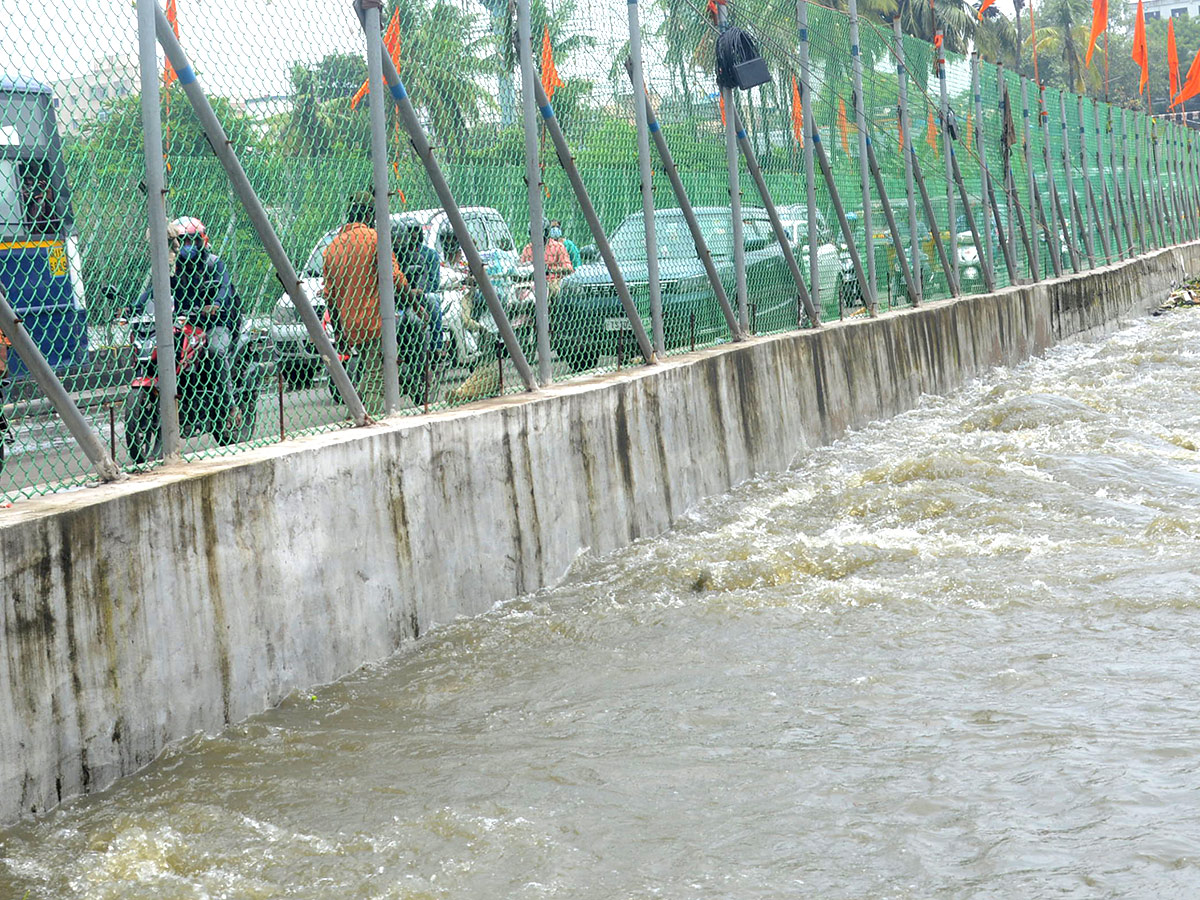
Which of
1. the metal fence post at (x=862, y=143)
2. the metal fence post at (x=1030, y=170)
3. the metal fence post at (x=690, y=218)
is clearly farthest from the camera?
the metal fence post at (x=1030, y=170)

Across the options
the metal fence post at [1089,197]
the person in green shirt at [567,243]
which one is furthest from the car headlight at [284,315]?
the metal fence post at [1089,197]

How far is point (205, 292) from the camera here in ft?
18.0

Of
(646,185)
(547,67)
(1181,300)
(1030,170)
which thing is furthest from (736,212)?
(1181,300)

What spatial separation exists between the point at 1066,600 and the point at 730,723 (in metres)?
1.98

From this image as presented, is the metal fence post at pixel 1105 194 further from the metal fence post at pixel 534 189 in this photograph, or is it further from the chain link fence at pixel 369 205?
the metal fence post at pixel 534 189

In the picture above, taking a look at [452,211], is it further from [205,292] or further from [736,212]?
[736,212]

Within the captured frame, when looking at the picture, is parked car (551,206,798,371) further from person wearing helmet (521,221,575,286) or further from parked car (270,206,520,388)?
parked car (270,206,520,388)

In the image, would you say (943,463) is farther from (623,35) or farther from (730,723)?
(730,723)

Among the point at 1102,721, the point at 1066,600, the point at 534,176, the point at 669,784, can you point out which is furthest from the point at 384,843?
the point at 534,176

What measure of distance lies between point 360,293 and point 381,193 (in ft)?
1.52

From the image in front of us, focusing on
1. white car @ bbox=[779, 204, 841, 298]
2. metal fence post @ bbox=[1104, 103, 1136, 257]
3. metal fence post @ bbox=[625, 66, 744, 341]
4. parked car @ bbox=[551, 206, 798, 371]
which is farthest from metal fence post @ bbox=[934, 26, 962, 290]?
metal fence post @ bbox=[1104, 103, 1136, 257]

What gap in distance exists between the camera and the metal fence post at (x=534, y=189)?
784 centimetres

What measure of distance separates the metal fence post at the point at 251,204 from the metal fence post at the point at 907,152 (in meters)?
10.3

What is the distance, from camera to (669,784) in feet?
14.2
